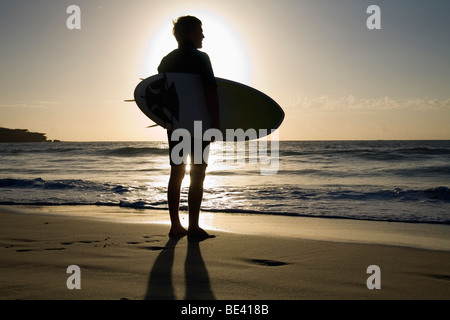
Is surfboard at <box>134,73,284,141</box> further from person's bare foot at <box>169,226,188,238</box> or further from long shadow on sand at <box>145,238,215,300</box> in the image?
long shadow on sand at <box>145,238,215,300</box>

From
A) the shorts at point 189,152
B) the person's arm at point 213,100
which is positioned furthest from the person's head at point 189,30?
the shorts at point 189,152

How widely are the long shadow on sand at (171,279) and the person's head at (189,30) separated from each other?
1.67 metres

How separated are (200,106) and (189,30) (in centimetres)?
62

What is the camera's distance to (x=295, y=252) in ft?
10.0

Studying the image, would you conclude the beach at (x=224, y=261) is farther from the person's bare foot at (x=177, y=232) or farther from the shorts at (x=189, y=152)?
the shorts at (x=189, y=152)

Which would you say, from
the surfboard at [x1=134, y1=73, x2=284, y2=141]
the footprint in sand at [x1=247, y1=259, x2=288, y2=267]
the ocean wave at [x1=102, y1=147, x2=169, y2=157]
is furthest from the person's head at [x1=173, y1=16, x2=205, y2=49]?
the ocean wave at [x1=102, y1=147, x2=169, y2=157]

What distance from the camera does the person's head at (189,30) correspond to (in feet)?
11.3

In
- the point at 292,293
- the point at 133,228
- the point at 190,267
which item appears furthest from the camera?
the point at 133,228

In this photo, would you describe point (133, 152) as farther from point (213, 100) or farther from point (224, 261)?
point (224, 261)

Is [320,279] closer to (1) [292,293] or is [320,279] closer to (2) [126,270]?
(1) [292,293]
